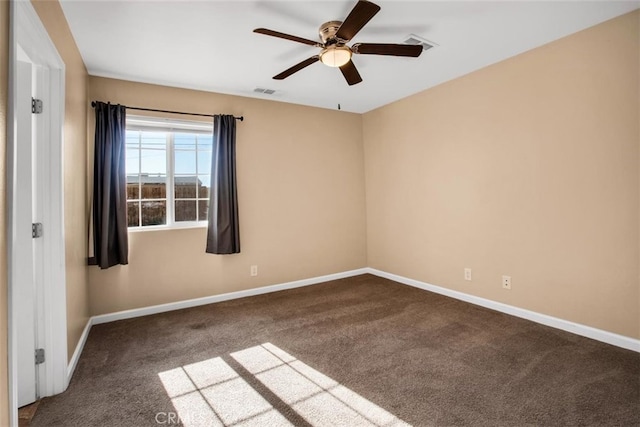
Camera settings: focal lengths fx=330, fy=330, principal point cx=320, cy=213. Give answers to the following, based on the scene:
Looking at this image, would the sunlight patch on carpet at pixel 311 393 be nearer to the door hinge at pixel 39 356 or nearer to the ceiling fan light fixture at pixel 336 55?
the door hinge at pixel 39 356

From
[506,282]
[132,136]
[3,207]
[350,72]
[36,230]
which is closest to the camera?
[3,207]

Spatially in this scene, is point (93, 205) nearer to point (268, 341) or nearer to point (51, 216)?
point (51, 216)

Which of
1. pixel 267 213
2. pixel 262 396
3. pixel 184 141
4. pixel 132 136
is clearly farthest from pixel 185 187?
pixel 262 396

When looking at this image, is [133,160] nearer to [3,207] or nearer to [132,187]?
[132,187]

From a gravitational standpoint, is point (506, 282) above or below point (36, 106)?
below

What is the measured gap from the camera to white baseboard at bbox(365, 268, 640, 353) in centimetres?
257

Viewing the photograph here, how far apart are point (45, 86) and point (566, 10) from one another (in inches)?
141

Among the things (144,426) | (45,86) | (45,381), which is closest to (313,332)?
(144,426)

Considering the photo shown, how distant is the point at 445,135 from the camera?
391cm

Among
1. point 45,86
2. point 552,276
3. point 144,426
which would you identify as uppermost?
point 45,86

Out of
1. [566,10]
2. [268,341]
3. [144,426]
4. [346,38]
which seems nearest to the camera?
[144,426]

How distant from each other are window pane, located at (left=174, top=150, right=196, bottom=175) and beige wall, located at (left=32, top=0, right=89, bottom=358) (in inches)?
36.6

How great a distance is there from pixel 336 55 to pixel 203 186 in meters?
2.35

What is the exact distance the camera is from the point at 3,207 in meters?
1.23
